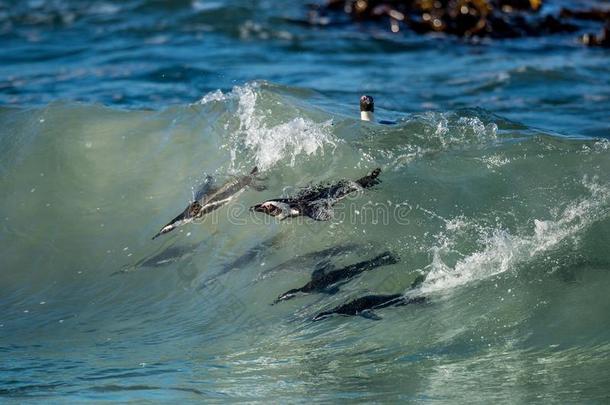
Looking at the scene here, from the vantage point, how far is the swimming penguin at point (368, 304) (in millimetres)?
6285

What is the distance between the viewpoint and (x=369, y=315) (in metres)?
6.27

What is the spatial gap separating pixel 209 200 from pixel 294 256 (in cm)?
91

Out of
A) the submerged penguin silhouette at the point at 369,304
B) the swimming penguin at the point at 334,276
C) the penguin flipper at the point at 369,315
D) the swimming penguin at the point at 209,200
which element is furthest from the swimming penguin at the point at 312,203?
the penguin flipper at the point at 369,315

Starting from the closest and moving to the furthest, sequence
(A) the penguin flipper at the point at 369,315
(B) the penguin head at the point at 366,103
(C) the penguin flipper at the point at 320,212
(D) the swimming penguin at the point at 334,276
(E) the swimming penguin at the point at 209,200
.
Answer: (A) the penguin flipper at the point at 369,315
(D) the swimming penguin at the point at 334,276
(C) the penguin flipper at the point at 320,212
(E) the swimming penguin at the point at 209,200
(B) the penguin head at the point at 366,103

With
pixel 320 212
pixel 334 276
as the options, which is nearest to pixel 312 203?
pixel 320 212

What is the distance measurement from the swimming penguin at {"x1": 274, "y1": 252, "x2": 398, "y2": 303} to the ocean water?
0.06 m

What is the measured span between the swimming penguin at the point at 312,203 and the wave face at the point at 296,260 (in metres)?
0.10

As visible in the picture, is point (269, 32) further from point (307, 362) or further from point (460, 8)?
point (307, 362)

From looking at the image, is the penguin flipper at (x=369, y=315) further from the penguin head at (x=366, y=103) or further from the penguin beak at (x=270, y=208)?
the penguin head at (x=366, y=103)

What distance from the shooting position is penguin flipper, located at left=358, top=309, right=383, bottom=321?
20.5 feet

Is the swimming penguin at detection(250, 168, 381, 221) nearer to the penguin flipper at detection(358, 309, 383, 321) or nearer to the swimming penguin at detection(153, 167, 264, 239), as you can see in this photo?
the swimming penguin at detection(153, 167, 264, 239)

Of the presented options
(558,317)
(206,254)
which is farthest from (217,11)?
(558,317)

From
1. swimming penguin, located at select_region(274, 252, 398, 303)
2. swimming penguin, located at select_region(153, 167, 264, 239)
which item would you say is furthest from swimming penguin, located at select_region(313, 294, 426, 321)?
swimming penguin, located at select_region(153, 167, 264, 239)

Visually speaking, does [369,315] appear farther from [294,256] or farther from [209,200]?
[209,200]
